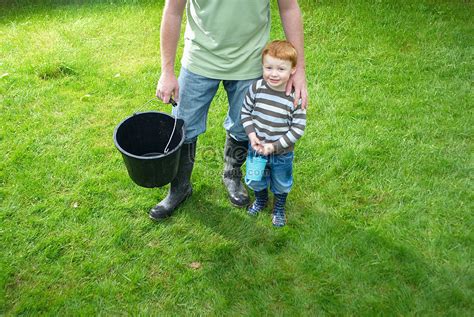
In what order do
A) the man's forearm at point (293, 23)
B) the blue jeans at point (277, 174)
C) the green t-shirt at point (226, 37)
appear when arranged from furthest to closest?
the blue jeans at point (277, 174) < the man's forearm at point (293, 23) < the green t-shirt at point (226, 37)

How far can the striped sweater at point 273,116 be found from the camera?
257 centimetres

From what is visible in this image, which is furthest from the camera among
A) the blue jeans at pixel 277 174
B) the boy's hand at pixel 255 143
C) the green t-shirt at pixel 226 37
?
the blue jeans at pixel 277 174

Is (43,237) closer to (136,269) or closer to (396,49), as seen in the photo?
(136,269)

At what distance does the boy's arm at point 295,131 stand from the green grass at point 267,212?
2.27ft

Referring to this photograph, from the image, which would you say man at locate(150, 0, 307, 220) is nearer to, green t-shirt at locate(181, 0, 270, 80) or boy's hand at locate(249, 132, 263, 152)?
green t-shirt at locate(181, 0, 270, 80)

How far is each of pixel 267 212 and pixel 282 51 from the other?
1173mm

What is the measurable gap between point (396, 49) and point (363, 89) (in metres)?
0.95

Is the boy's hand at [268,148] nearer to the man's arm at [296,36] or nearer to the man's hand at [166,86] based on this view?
the man's arm at [296,36]

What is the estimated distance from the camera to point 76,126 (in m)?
3.98

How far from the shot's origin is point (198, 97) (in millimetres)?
2701

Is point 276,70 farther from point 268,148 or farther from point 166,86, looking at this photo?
point 166,86

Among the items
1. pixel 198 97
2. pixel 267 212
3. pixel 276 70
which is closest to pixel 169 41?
pixel 198 97

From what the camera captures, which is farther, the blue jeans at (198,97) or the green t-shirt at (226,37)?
the blue jeans at (198,97)

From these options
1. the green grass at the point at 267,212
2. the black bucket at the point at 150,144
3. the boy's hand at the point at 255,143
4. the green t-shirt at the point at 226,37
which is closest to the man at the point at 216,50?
the green t-shirt at the point at 226,37
